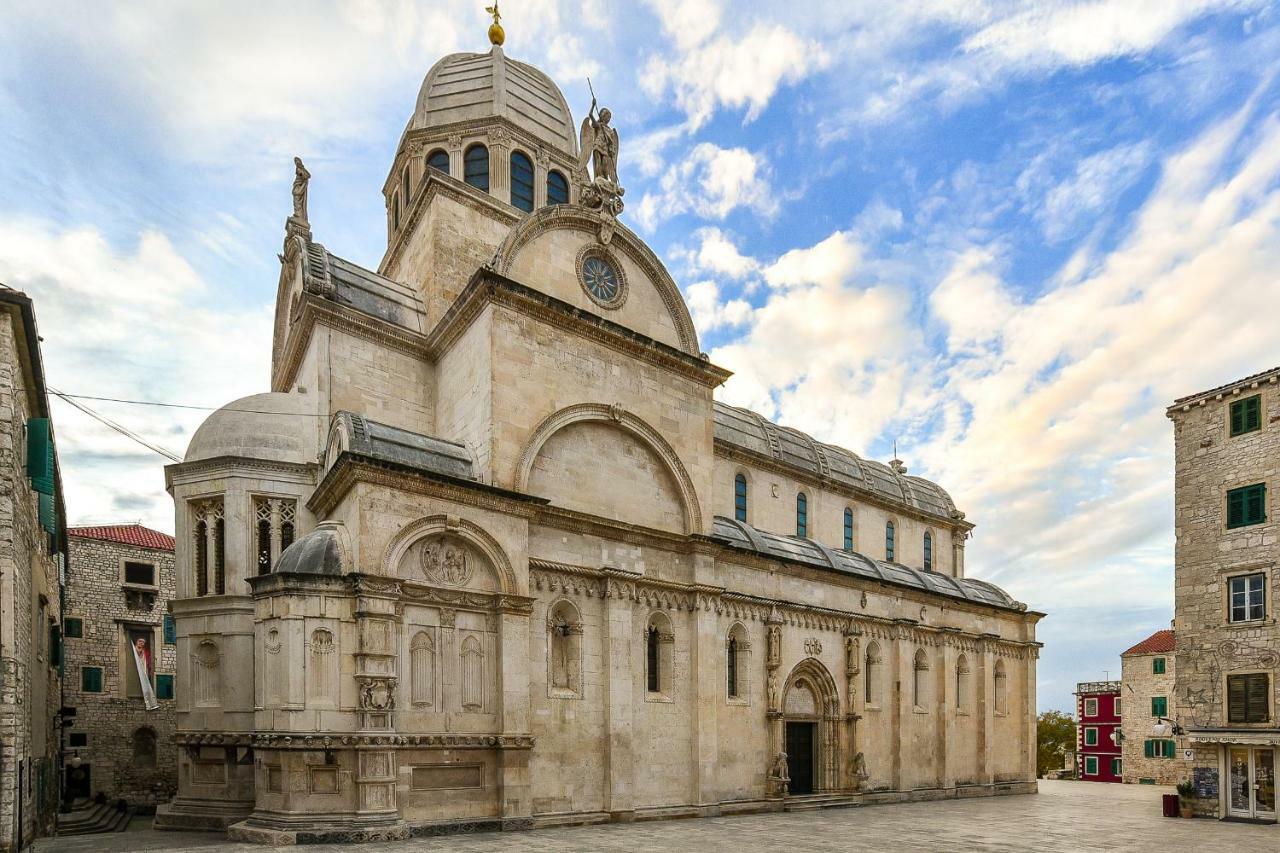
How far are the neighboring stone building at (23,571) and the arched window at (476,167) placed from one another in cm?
1534

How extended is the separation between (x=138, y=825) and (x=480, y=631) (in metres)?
13.3

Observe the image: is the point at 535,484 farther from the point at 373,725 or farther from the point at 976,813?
the point at 976,813

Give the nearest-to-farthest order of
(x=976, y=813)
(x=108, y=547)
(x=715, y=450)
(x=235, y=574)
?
(x=235, y=574) → (x=976, y=813) → (x=715, y=450) → (x=108, y=547)

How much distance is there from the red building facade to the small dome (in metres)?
51.6

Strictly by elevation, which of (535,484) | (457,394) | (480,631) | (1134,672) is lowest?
(1134,672)

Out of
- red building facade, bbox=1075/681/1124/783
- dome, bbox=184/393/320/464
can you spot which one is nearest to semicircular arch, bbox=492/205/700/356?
dome, bbox=184/393/320/464

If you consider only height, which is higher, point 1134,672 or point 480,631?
point 480,631

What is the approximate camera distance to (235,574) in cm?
2150

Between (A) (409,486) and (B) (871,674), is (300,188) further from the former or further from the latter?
(B) (871,674)

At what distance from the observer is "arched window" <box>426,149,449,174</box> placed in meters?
29.8

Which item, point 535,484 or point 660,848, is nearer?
point 660,848

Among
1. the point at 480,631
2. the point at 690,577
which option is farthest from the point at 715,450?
the point at 480,631

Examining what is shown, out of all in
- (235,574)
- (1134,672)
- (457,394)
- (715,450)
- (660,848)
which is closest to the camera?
(660,848)

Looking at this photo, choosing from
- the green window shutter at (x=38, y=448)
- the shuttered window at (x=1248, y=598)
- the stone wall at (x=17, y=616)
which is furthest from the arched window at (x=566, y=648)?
the shuttered window at (x=1248, y=598)
